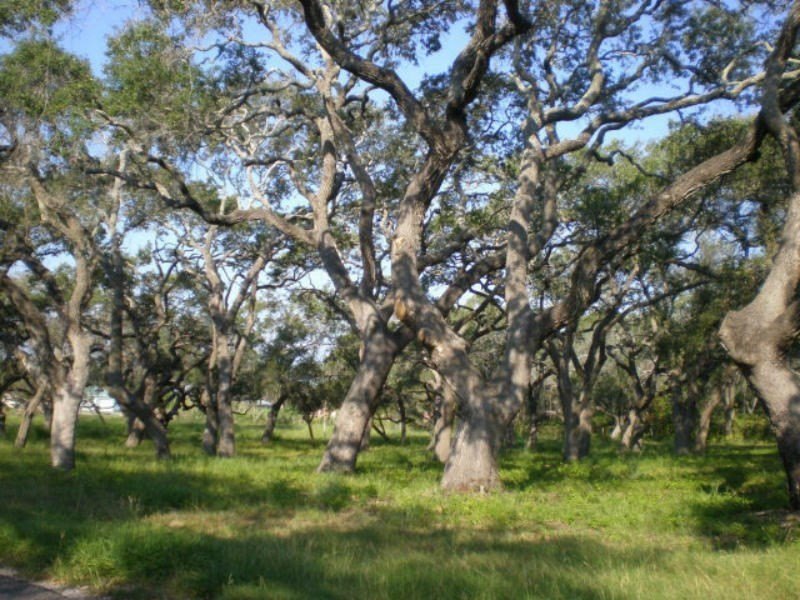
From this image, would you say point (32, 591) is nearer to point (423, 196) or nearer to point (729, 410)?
point (423, 196)

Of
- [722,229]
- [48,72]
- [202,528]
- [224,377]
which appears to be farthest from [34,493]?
[722,229]

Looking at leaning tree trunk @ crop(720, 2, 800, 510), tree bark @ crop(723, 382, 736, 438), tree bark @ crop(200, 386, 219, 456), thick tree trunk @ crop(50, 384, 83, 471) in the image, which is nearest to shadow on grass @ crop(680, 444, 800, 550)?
leaning tree trunk @ crop(720, 2, 800, 510)

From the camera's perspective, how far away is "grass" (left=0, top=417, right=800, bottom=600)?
5.43m

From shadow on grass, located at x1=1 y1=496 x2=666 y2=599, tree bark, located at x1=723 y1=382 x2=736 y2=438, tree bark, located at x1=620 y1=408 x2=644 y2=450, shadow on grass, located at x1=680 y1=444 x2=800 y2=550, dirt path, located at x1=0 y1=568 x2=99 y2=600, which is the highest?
tree bark, located at x1=723 y1=382 x2=736 y2=438

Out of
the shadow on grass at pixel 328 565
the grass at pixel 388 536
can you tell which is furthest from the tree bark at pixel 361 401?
the shadow on grass at pixel 328 565

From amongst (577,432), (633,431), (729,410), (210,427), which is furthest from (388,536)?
(729,410)

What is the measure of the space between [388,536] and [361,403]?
232 inches

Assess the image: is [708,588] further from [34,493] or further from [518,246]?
[34,493]

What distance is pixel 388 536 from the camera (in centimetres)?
747

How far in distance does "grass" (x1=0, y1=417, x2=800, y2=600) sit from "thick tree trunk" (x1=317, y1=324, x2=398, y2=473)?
0.54 m

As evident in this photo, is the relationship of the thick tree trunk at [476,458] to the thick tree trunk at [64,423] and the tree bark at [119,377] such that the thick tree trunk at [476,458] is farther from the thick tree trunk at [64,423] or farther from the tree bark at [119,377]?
the tree bark at [119,377]

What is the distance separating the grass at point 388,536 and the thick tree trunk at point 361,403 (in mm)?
545

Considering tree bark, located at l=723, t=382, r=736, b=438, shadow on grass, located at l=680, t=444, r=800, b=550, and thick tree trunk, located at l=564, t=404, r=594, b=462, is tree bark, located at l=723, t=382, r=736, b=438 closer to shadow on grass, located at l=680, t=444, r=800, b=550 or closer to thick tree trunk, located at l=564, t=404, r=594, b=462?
thick tree trunk, located at l=564, t=404, r=594, b=462

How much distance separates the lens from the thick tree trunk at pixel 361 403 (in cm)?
1323
